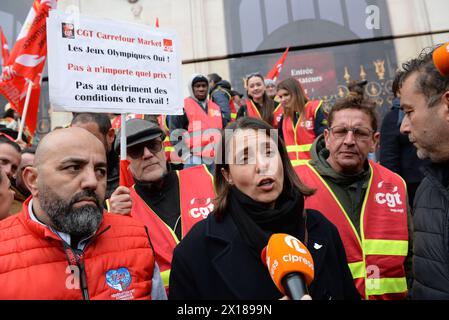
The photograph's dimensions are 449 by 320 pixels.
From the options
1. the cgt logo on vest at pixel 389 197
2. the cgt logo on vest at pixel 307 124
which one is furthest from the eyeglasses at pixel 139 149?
the cgt logo on vest at pixel 307 124

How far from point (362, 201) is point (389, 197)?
19 centimetres

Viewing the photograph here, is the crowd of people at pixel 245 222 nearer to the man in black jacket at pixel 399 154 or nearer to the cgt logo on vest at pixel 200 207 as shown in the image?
the cgt logo on vest at pixel 200 207

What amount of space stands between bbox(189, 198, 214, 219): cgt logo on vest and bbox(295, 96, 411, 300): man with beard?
60cm

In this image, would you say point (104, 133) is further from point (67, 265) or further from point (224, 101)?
point (224, 101)

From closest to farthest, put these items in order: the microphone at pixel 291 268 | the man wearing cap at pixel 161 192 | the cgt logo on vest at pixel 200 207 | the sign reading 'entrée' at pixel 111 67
A: the microphone at pixel 291 268, the sign reading 'entrée' at pixel 111 67, the man wearing cap at pixel 161 192, the cgt logo on vest at pixel 200 207

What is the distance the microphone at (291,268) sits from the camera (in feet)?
3.86

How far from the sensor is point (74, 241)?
1.73 metres

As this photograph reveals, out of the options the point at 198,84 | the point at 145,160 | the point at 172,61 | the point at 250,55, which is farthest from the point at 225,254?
the point at 250,55

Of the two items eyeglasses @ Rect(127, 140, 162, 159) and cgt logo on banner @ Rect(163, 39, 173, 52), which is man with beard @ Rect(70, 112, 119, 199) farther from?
cgt logo on banner @ Rect(163, 39, 173, 52)

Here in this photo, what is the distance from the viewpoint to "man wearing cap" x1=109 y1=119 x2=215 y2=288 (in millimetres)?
2439

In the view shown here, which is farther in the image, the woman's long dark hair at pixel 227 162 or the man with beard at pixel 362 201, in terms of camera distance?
the man with beard at pixel 362 201

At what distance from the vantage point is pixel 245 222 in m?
1.76

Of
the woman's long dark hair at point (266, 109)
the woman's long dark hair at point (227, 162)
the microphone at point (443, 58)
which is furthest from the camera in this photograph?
the woman's long dark hair at point (266, 109)

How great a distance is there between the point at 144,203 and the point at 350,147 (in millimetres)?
1309
